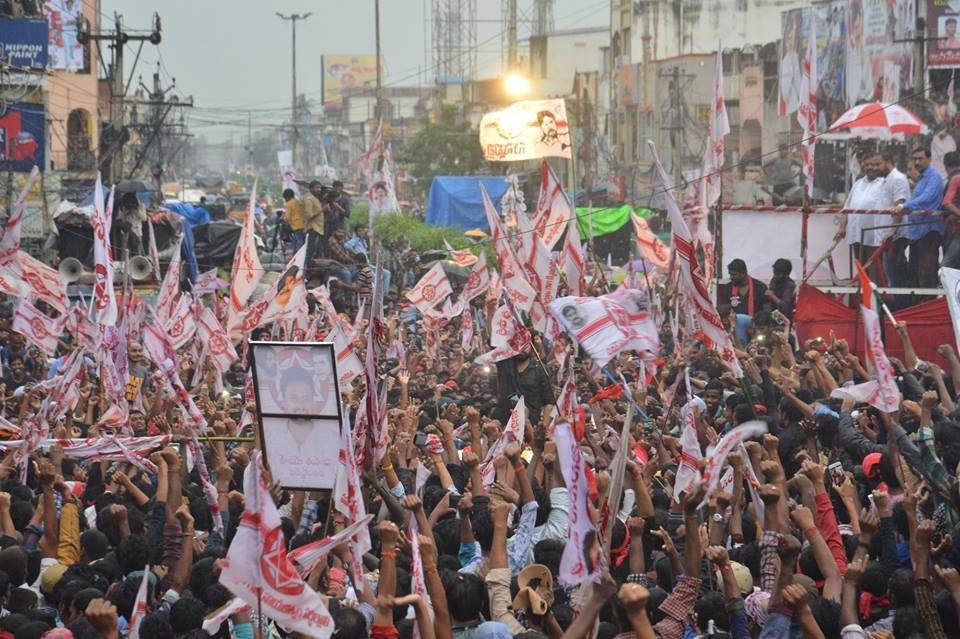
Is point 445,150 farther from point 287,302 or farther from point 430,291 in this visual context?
point 287,302

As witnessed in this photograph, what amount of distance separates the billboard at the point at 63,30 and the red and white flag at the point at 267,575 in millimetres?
37455

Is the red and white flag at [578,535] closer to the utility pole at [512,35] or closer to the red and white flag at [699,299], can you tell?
the red and white flag at [699,299]

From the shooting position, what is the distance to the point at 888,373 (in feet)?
26.1

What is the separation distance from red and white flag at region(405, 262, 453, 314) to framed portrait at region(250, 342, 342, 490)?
327 inches

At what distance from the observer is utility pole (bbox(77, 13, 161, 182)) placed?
36.6 m

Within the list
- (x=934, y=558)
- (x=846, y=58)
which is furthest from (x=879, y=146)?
(x=934, y=558)

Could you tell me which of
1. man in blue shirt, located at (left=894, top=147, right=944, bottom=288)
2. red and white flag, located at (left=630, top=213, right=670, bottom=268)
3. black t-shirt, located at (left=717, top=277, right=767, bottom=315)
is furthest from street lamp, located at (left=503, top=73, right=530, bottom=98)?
man in blue shirt, located at (left=894, top=147, right=944, bottom=288)

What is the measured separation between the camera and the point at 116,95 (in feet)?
121

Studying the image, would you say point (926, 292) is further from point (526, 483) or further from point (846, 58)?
point (846, 58)

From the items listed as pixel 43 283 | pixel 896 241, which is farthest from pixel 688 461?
pixel 43 283

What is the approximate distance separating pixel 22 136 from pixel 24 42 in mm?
3600

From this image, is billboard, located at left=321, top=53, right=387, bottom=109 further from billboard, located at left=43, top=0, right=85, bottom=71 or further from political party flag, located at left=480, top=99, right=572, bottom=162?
political party flag, located at left=480, top=99, right=572, bottom=162

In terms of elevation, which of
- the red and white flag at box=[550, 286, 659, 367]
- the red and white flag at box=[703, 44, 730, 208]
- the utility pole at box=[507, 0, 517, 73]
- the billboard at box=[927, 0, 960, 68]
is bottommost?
the red and white flag at box=[550, 286, 659, 367]

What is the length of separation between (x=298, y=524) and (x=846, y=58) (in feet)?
87.6
